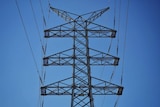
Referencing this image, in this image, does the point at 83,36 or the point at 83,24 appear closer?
the point at 83,36

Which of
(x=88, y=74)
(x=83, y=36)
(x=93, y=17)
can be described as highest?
(x=93, y=17)

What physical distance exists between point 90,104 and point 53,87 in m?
1.85

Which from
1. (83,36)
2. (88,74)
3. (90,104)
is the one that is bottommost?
(90,104)

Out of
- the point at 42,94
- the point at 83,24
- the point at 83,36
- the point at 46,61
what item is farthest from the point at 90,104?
the point at 83,24

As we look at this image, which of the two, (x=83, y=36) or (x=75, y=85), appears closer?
(x=75, y=85)

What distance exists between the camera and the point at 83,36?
1345 cm

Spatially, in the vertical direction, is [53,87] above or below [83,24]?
below

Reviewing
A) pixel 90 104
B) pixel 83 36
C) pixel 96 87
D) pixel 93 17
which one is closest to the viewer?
pixel 90 104

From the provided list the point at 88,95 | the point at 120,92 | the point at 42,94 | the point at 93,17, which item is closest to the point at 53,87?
the point at 42,94

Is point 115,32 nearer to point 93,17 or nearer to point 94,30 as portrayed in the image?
point 94,30

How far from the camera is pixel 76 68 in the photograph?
39.9ft

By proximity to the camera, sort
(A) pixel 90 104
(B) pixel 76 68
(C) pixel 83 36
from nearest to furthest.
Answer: (A) pixel 90 104 → (B) pixel 76 68 → (C) pixel 83 36

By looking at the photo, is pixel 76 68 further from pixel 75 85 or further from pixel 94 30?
pixel 94 30

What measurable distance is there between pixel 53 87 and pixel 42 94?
64cm
